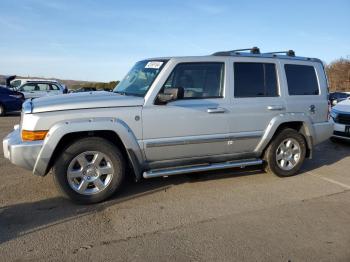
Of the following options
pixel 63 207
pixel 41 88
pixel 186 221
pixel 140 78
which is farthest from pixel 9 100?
pixel 186 221

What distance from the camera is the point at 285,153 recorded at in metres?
6.05

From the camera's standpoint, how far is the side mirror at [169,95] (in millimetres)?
4779

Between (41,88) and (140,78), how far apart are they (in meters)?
15.4

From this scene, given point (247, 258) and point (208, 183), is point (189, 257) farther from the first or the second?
point (208, 183)

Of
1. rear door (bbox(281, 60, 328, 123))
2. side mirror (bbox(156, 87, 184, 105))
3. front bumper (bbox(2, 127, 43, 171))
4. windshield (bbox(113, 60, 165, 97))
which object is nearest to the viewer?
front bumper (bbox(2, 127, 43, 171))

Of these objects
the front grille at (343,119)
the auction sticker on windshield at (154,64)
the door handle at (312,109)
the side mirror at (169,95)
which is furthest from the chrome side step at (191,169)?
the front grille at (343,119)

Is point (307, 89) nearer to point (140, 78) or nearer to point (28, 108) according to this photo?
point (140, 78)

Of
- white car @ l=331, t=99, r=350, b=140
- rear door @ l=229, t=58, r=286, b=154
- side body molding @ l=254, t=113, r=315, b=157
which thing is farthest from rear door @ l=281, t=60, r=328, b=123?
white car @ l=331, t=99, r=350, b=140

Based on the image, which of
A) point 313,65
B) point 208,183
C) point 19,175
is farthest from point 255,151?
point 19,175

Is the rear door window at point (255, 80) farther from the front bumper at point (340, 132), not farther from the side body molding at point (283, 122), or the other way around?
the front bumper at point (340, 132)

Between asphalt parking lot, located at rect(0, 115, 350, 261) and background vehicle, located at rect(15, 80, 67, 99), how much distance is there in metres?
14.0

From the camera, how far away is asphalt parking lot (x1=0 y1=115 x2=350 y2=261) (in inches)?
135

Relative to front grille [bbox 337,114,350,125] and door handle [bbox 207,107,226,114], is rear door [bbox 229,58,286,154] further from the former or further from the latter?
front grille [bbox 337,114,350,125]

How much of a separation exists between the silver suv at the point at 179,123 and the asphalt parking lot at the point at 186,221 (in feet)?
1.11
